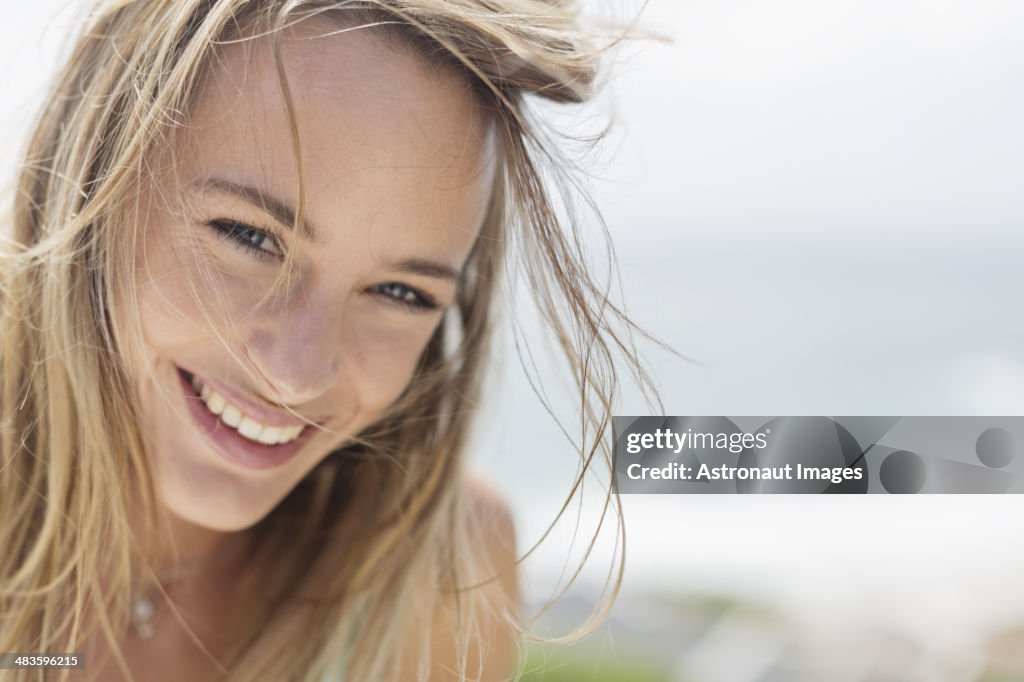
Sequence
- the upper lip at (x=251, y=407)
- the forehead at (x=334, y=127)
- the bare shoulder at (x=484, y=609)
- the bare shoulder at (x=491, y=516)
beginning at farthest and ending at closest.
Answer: the bare shoulder at (x=491, y=516) → the bare shoulder at (x=484, y=609) → the upper lip at (x=251, y=407) → the forehead at (x=334, y=127)

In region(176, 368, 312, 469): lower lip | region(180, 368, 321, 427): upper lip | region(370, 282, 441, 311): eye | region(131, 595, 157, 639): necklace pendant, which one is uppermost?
region(370, 282, 441, 311): eye

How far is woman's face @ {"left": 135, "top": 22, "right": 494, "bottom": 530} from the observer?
2.46 feet

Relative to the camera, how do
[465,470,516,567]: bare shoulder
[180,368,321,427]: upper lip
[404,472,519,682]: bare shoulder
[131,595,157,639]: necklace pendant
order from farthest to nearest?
[465,470,516,567]: bare shoulder, [404,472,519,682]: bare shoulder, [131,595,157,639]: necklace pendant, [180,368,321,427]: upper lip

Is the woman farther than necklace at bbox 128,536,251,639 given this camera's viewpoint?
No

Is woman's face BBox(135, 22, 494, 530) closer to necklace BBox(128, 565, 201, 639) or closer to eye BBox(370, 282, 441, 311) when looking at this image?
eye BBox(370, 282, 441, 311)

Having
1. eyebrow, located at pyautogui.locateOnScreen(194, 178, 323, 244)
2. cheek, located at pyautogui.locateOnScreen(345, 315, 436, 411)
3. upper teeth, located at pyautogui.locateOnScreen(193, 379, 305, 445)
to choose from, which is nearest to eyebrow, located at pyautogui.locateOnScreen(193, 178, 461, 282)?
eyebrow, located at pyautogui.locateOnScreen(194, 178, 323, 244)

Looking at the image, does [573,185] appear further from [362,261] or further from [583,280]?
[362,261]

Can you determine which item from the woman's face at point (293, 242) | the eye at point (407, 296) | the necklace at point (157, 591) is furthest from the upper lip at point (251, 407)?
the necklace at point (157, 591)

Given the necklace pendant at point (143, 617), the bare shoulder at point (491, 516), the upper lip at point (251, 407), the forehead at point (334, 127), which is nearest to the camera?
the forehead at point (334, 127)

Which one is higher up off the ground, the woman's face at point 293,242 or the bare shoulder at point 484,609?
the woman's face at point 293,242

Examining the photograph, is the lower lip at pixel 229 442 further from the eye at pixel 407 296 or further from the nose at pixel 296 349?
the eye at pixel 407 296

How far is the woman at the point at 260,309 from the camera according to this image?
0.76 m

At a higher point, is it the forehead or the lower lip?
the forehead

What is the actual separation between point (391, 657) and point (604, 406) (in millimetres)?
498
